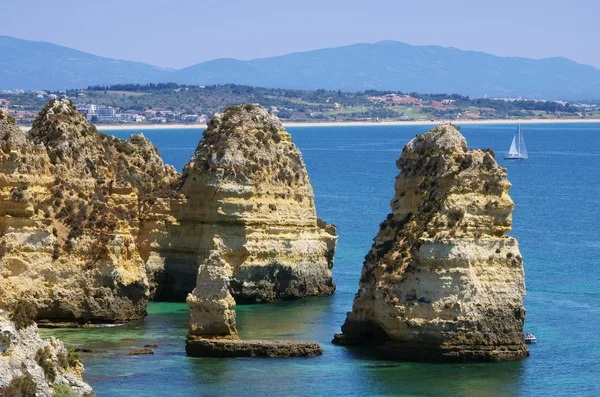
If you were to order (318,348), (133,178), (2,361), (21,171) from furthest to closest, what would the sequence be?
(133,178) → (21,171) → (318,348) → (2,361)

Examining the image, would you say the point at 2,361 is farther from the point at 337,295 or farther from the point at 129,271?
the point at 337,295

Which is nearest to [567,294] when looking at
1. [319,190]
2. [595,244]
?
[595,244]

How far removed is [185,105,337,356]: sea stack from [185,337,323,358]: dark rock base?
13.6m

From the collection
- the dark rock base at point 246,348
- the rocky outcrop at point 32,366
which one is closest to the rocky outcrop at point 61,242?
the dark rock base at point 246,348

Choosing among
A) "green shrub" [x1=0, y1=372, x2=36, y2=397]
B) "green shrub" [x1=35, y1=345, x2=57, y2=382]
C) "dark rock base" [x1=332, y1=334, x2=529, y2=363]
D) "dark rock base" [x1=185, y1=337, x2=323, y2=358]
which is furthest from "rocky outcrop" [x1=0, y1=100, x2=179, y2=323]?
"green shrub" [x1=0, y1=372, x2=36, y2=397]

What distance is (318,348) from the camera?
54062mm

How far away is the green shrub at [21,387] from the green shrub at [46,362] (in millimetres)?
1016

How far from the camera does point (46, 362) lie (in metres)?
34.2

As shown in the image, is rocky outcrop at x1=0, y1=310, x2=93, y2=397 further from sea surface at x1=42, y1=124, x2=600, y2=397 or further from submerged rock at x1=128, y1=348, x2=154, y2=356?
submerged rock at x1=128, y1=348, x2=154, y2=356

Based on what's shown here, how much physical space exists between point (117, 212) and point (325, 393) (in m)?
18.0

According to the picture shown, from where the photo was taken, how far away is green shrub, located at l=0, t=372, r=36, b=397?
3198 centimetres

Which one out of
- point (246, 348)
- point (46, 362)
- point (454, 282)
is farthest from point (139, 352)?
point (46, 362)

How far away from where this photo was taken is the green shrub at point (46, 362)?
1340 inches

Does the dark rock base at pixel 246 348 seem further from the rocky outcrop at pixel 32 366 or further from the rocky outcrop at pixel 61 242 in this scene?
the rocky outcrop at pixel 32 366
